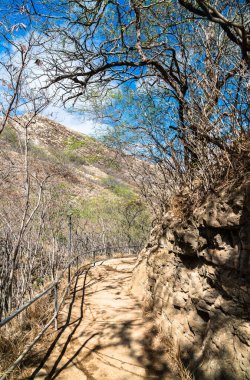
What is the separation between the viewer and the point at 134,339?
389 centimetres

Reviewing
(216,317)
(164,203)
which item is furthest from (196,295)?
(164,203)

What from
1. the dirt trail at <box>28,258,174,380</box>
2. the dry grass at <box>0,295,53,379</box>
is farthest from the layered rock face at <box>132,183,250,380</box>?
the dry grass at <box>0,295,53,379</box>

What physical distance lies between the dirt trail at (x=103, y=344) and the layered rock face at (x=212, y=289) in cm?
42

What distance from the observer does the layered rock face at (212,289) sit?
2.55 meters

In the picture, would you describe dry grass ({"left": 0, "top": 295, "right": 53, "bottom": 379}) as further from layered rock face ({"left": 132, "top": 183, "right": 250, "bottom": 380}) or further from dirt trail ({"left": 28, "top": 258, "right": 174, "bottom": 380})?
layered rock face ({"left": 132, "top": 183, "right": 250, "bottom": 380})

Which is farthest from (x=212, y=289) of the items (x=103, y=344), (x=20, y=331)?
(x=20, y=331)

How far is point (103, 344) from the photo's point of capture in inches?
149

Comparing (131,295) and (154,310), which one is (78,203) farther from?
(154,310)

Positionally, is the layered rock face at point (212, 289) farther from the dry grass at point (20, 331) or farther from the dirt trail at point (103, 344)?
the dry grass at point (20, 331)

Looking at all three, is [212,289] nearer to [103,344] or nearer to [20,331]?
[103,344]

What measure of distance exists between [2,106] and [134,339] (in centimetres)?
388

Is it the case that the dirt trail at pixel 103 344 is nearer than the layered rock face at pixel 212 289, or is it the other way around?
the layered rock face at pixel 212 289

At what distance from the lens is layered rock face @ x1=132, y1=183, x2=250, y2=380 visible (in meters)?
2.55

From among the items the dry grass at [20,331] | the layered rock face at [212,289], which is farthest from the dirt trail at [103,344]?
the layered rock face at [212,289]
